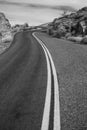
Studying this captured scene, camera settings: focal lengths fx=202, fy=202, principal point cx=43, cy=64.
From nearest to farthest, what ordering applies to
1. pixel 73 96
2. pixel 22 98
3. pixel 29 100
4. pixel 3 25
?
pixel 29 100, pixel 22 98, pixel 73 96, pixel 3 25

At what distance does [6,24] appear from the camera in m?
28.7

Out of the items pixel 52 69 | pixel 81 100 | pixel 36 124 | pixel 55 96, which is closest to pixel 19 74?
pixel 52 69

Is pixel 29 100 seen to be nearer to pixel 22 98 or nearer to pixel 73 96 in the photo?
pixel 22 98

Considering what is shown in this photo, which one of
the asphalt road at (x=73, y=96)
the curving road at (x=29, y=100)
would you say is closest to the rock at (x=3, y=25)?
the asphalt road at (x=73, y=96)

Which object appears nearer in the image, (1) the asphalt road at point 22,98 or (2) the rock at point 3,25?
(1) the asphalt road at point 22,98

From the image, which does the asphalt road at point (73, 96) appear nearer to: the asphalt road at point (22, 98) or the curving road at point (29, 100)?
the curving road at point (29, 100)

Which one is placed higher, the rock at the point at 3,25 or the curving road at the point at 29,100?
the rock at the point at 3,25

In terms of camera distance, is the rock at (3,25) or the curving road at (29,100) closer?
the curving road at (29,100)

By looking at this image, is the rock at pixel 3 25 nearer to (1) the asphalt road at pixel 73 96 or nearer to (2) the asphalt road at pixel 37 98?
(2) the asphalt road at pixel 37 98

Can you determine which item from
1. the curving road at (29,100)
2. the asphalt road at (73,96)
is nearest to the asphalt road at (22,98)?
the curving road at (29,100)

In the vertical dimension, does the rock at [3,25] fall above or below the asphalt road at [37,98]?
above

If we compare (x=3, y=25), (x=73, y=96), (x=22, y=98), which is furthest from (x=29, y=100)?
(x=3, y=25)

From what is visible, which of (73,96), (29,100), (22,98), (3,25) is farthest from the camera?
(3,25)

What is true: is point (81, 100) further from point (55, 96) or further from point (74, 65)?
point (74, 65)
